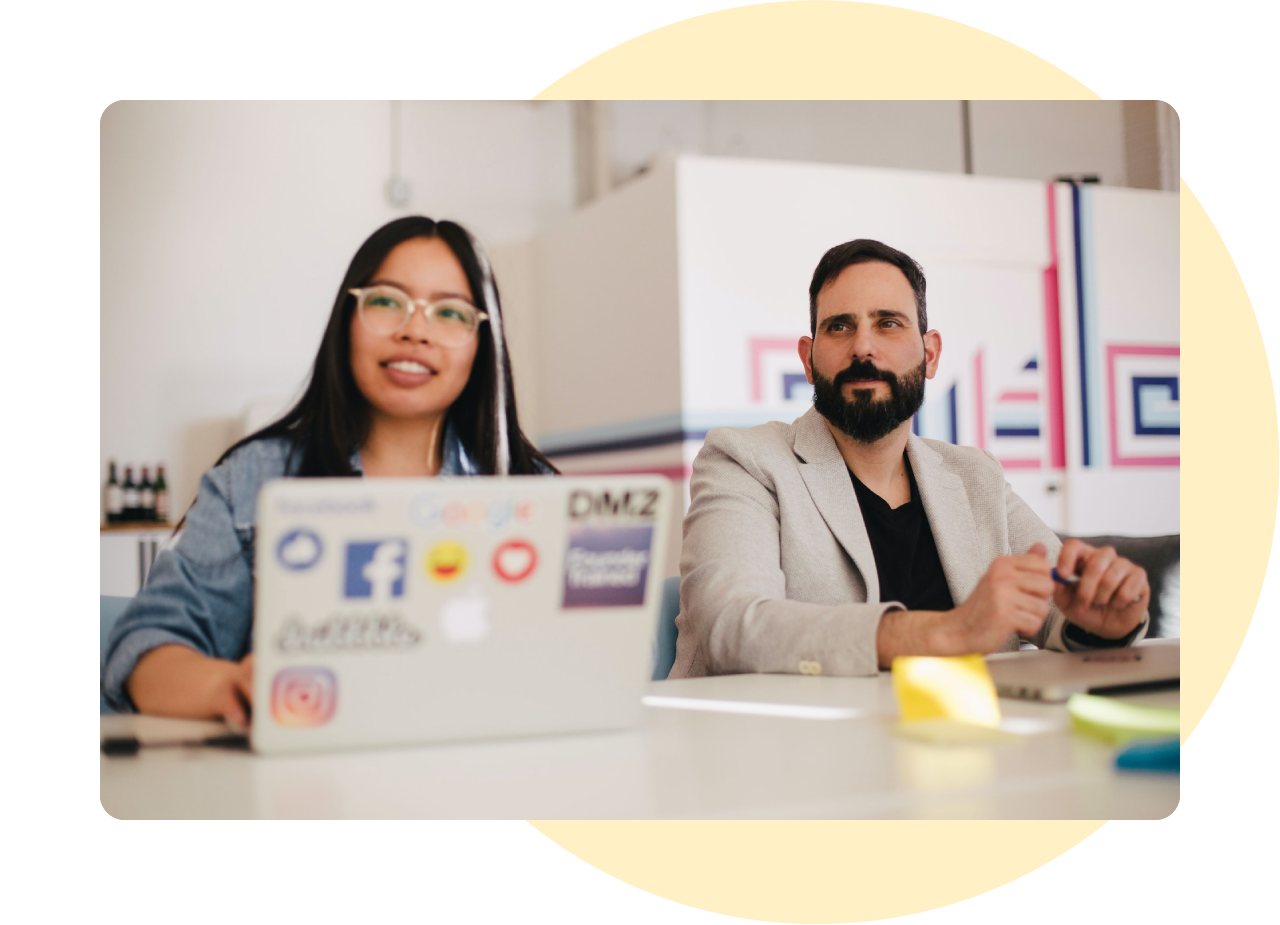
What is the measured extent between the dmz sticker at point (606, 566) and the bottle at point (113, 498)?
3.35 meters

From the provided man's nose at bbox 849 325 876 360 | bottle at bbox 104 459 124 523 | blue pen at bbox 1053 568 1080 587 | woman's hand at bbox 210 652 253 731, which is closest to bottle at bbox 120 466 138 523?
bottle at bbox 104 459 124 523

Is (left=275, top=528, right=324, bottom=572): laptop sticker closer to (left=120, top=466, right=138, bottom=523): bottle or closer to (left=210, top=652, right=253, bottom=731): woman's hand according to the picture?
(left=210, top=652, right=253, bottom=731): woman's hand

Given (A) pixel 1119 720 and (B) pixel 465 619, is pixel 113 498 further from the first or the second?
(A) pixel 1119 720

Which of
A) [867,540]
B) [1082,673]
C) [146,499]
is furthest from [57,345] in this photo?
[146,499]

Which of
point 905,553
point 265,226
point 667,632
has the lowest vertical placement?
point 667,632

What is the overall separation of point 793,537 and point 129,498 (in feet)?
9.62

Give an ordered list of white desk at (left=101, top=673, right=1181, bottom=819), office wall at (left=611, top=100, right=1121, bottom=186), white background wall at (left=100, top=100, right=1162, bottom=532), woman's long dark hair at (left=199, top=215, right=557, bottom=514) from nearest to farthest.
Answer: white desk at (left=101, top=673, right=1181, bottom=819) → woman's long dark hair at (left=199, top=215, right=557, bottom=514) → office wall at (left=611, top=100, right=1121, bottom=186) → white background wall at (left=100, top=100, right=1162, bottom=532)

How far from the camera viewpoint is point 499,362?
155 centimetres

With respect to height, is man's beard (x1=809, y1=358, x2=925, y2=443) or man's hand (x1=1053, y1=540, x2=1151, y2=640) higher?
man's beard (x1=809, y1=358, x2=925, y2=443)

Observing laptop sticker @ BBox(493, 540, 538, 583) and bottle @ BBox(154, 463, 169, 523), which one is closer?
laptop sticker @ BBox(493, 540, 538, 583)

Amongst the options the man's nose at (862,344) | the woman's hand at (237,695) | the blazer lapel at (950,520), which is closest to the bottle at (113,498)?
the man's nose at (862,344)

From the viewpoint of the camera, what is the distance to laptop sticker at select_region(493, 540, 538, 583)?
0.72m

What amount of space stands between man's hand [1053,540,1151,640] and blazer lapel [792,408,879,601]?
269 mm

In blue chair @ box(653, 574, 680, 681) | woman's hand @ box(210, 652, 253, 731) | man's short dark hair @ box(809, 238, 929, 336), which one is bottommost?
blue chair @ box(653, 574, 680, 681)
